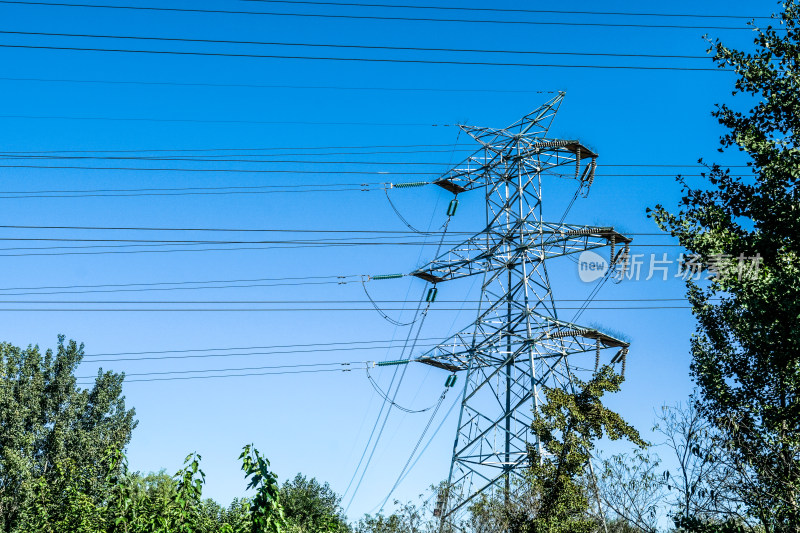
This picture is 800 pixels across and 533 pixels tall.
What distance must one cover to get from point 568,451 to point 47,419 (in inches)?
1220

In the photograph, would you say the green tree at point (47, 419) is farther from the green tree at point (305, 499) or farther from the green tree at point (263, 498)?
the green tree at point (263, 498)

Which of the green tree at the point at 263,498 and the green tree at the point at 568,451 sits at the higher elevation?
the green tree at the point at 568,451

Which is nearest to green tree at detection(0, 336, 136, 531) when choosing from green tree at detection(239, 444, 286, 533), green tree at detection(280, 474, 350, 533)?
green tree at detection(280, 474, 350, 533)

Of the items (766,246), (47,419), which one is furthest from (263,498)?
(47,419)

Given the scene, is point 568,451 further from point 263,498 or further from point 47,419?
point 47,419

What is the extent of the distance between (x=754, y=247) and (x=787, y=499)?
5.67 meters

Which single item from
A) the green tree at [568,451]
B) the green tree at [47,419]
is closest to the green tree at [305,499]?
the green tree at [47,419]

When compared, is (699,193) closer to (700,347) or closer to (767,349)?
(767,349)

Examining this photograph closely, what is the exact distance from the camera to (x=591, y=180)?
32812 mm

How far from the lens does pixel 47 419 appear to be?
4481 cm

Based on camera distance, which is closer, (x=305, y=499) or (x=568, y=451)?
(x=568, y=451)

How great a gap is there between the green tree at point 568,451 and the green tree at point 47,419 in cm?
2297

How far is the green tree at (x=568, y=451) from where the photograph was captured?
83.5 feet

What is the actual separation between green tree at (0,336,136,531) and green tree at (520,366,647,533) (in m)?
23.0
